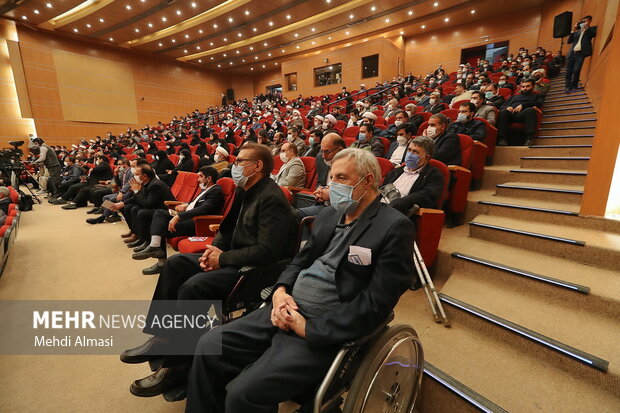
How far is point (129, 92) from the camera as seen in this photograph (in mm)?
15391

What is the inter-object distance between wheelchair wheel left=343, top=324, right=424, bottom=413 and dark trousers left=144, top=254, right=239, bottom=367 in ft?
2.67

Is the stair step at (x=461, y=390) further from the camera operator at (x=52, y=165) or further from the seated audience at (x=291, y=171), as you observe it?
the camera operator at (x=52, y=165)

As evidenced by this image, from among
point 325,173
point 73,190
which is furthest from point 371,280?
point 73,190

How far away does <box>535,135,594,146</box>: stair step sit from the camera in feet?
9.74

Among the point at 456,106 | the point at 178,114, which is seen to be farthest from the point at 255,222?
the point at 178,114

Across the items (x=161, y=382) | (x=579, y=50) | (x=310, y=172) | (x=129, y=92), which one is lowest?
(x=161, y=382)

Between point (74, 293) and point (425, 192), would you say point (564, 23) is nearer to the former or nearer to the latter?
point (425, 192)

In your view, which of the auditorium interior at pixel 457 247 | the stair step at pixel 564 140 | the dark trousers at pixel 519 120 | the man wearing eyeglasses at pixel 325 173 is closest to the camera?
the auditorium interior at pixel 457 247

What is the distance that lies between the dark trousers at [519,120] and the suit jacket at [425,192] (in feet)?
6.98

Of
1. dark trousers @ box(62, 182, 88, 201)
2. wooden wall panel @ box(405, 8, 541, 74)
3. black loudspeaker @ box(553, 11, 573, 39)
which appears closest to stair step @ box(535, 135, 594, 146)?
black loudspeaker @ box(553, 11, 573, 39)

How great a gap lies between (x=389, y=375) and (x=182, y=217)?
2.10m

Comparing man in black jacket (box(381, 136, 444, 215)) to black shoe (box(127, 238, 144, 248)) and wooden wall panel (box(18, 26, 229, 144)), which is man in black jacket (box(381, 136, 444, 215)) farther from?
wooden wall panel (box(18, 26, 229, 144))

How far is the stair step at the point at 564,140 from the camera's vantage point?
297cm

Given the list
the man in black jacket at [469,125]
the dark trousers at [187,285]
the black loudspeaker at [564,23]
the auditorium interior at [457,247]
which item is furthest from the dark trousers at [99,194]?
the black loudspeaker at [564,23]
